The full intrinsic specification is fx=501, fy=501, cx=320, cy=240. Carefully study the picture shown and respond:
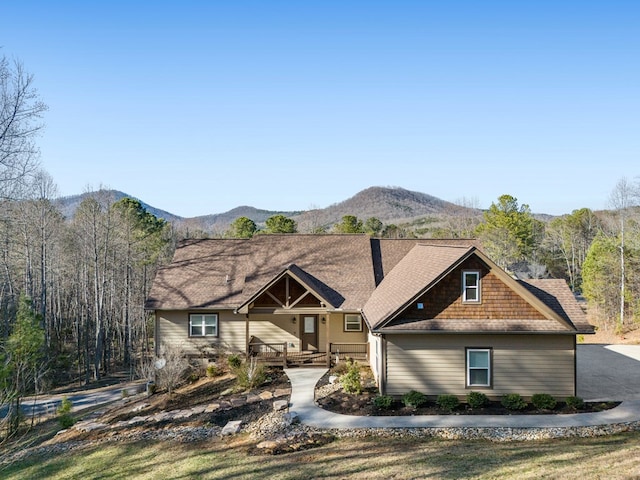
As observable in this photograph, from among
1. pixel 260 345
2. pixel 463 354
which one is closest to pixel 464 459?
pixel 463 354

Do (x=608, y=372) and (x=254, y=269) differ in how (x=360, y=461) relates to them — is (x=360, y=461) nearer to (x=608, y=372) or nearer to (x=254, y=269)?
(x=608, y=372)

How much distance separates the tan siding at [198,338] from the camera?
23.0 meters

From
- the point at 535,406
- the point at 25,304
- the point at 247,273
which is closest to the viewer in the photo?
the point at 535,406

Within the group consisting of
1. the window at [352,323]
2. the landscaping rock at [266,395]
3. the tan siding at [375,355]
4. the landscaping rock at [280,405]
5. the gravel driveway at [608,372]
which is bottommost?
the gravel driveway at [608,372]

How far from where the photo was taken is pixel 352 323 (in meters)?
23.2

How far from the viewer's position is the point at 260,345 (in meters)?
22.6

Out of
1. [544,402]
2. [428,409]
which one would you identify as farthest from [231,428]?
[544,402]

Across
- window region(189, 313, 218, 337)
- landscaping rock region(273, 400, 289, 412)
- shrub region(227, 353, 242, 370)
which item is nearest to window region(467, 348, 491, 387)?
landscaping rock region(273, 400, 289, 412)

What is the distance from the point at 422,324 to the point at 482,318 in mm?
2003

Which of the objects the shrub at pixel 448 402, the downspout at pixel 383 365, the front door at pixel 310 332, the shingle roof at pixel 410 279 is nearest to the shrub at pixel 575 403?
the shrub at pixel 448 402

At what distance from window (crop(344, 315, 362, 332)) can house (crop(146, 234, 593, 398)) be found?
5 cm

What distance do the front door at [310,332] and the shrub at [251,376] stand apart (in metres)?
4.44

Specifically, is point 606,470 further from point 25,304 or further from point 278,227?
point 278,227

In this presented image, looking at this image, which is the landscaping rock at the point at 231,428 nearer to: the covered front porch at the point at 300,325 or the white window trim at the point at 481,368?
the covered front porch at the point at 300,325
